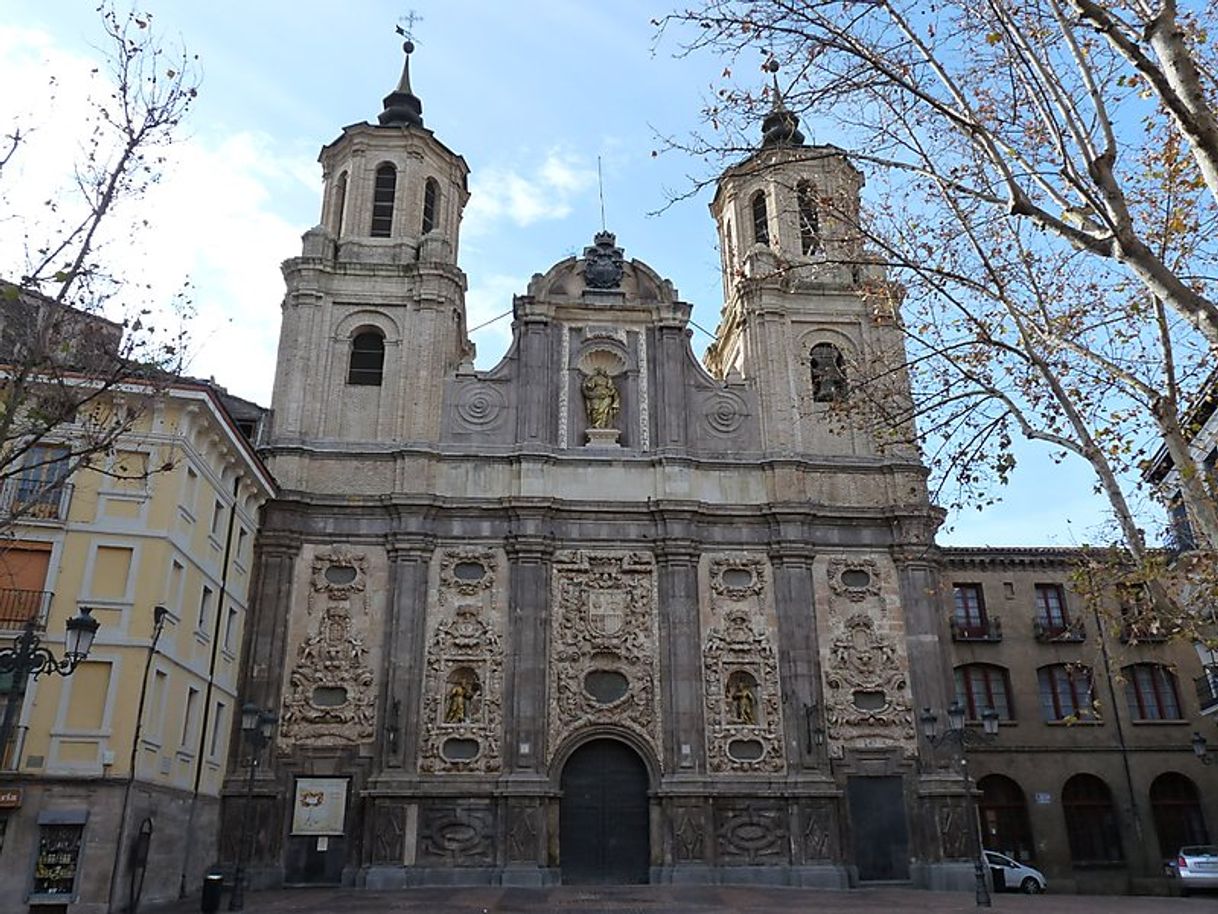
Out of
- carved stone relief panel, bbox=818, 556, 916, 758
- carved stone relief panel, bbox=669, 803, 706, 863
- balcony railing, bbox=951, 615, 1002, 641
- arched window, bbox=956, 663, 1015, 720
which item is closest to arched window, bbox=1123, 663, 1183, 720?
arched window, bbox=956, 663, 1015, 720

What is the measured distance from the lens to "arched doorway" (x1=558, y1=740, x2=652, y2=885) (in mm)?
24969

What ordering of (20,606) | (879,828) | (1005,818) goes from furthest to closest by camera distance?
(1005,818), (879,828), (20,606)

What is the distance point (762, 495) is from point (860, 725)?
6652 millimetres

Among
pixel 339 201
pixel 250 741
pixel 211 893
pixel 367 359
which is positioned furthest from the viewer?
pixel 339 201

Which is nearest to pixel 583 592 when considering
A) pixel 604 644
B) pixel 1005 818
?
pixel 604 644

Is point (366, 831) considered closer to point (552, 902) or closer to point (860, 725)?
point (552, 902)

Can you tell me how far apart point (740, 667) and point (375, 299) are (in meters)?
14.8

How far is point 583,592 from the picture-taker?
27.3 metres

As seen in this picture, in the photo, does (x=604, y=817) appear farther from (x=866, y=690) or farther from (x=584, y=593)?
(x=866, y=690)

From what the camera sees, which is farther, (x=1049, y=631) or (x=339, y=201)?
(x=1049, y=631)

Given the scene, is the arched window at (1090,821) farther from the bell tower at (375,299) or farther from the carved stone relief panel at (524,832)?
the bell tower at (375,299)

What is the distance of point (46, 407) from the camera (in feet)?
36.9

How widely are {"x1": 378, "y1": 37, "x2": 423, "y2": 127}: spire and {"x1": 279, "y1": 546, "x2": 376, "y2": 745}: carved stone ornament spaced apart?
1491 centimetres

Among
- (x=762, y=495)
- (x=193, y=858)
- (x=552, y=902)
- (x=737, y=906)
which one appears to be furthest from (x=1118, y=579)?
(x=193, y=858)
